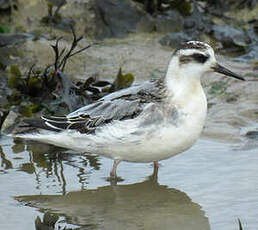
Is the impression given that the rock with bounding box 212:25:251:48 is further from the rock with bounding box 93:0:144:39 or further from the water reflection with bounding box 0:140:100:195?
the water reflection with bounding box 0:140:100:195

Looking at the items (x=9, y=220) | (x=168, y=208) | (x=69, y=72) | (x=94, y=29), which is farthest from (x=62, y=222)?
(x=94, y=29)

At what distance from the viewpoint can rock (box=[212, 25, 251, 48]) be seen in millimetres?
10234

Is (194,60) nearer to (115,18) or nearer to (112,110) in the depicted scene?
(112,110)

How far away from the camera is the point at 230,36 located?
10305 mm

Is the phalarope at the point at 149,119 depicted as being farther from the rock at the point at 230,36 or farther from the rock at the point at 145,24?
the rock at the point at 145,24

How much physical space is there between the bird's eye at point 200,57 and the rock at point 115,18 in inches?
180

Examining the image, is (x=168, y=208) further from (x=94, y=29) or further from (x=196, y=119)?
(x=94, y=29)

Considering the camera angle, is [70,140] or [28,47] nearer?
[70,140]

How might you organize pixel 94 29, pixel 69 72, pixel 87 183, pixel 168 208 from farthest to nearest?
pixel 94 29 < pixel 69 72 < pixel 87 183 < pixel 168 208

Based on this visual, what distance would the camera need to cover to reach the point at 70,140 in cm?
629

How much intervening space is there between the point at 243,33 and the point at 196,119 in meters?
5.00

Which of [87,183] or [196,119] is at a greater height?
[196,119]

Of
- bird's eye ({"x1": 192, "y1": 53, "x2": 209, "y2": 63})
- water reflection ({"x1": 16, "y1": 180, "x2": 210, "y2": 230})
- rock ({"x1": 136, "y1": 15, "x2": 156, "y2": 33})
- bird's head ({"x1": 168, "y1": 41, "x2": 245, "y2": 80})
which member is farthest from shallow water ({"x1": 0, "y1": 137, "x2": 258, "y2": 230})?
rock ({"x1": 136, "y1": 15, "x2": 156, "y2": 33})

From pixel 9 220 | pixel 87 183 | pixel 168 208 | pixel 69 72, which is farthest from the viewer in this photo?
pixel 69 72
